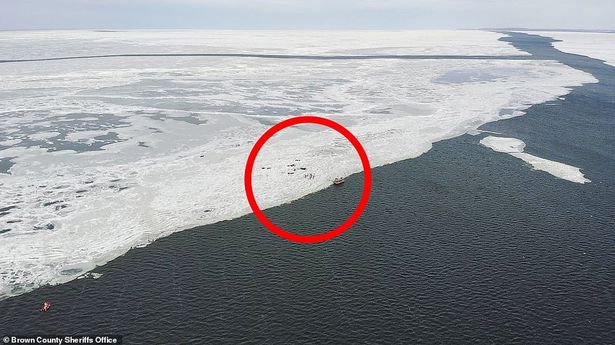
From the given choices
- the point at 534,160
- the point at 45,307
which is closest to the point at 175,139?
the point at 45,307

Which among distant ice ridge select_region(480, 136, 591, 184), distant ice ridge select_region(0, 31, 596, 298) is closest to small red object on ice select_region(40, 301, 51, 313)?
distant ice ridge select_region(0, 31, 596, 298)

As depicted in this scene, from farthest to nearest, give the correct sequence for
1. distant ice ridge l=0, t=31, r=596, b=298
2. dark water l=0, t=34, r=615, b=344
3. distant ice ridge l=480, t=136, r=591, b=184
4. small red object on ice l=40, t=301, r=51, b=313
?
distant ice ridge l=480, t=136, r=591, b=184 → distant ice ridge l=0, t=31, r=596, b=298 → small red object on ice l=40, t=301, r=51, b=313 → dark water l=0, t=34, r=615, b=344

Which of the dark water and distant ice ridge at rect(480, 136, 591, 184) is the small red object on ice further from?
distant ice ridge at rect(480, 136, 591, 184)

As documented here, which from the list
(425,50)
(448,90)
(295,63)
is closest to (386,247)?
(448,90)

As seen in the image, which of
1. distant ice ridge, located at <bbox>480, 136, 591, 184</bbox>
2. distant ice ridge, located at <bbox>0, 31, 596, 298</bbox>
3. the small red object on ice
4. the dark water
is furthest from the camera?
distant ice ridge, located at <bbox>480, 136, 591, 184</bbox>

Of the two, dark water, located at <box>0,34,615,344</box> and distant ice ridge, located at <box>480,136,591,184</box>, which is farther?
distant ice ridge, located at <box>480,136,591,184</box>

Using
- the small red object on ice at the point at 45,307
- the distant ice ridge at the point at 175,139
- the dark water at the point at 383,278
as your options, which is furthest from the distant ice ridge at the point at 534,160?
the small red object on ice at the point at 45,307

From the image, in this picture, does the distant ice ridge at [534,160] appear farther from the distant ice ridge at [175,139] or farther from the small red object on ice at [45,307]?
the small red object on ice at [45,307]

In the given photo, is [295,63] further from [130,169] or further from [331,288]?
[331,288]
